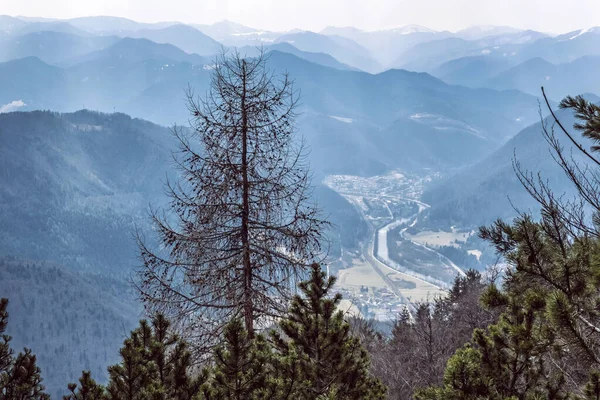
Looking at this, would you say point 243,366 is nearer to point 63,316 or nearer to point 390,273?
point 390,273

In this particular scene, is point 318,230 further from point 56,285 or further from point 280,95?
point 56,285

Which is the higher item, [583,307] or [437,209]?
[437,209]

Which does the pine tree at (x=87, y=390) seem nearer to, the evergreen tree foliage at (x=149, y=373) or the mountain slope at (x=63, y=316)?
the evergreen tree foliage at (x=149, y=373)

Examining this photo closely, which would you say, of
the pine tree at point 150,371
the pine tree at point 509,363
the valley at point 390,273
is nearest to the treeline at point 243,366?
the pine tree at point 150,371

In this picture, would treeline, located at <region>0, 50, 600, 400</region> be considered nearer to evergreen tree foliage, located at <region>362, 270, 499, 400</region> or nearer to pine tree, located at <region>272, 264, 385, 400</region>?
pine tree, located at <region>272, 264, 385, 400</region>

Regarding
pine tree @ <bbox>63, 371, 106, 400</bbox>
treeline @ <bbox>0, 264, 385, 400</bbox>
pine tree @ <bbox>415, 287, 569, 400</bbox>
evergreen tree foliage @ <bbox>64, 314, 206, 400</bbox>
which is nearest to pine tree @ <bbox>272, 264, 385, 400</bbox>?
treeline @ <bbox>0, 264, 385, 400</bbox>

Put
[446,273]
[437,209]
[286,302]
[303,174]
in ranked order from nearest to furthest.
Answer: [286,302] → [303,174] → [446,273] → [437,209]

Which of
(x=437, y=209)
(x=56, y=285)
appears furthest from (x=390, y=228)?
(x=56, y=285)
